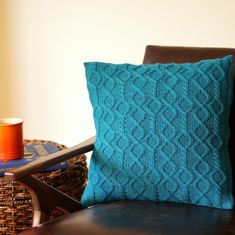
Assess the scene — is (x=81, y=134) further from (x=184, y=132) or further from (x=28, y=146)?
→ (x=184, y=132)

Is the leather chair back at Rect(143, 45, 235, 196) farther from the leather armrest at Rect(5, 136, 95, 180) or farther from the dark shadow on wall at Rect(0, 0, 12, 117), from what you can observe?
the dark shadow on wall at Rect(0, 0, 12, 117)

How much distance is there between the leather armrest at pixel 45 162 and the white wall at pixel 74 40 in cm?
62

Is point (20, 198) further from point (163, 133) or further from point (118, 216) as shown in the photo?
point (163, 133)

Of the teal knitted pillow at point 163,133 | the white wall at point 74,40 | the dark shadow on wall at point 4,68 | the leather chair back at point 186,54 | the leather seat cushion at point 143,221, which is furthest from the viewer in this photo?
the dark shadow on wall at point 4,68

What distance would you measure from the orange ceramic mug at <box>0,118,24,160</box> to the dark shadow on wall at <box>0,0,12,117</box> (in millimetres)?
710

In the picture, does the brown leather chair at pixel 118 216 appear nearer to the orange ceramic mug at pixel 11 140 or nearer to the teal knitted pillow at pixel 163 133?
the teal knitted pillow at pixel 163 133

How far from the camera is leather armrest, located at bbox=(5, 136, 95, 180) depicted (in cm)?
109

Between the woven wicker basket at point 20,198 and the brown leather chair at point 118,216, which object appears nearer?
the brown leather chair at point 118,216

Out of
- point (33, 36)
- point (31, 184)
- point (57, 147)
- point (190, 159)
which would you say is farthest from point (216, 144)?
point (33, 36)

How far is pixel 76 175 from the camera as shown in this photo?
1.49 metres

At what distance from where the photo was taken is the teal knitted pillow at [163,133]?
47.9 inches

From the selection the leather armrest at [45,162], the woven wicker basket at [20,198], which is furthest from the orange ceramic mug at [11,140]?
the leather armrest at [45,162]

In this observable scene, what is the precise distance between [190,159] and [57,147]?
561mm

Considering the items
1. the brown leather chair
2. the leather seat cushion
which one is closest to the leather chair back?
the brown leather chair
